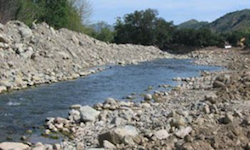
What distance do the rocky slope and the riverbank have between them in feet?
19.5

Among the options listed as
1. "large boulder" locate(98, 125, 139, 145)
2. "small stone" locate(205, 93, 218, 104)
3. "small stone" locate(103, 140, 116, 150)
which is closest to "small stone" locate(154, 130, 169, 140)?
"large boulder" locate(98, 125, 139, 145)

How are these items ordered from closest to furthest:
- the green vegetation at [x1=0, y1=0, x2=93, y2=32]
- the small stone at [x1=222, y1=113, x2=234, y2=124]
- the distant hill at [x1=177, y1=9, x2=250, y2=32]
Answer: the small stone at [x1=222, y1=113, x2=234, y2=124], the green vegetation at [x1=0, y1=0, x2=93, y2=32], the distant hill at [x1=177, y1=9, x2=250, y2=32]

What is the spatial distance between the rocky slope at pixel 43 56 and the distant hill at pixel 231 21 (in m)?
86.8

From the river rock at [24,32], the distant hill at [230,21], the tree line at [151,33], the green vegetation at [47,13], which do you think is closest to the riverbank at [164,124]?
Result: the river rock at [24,32]

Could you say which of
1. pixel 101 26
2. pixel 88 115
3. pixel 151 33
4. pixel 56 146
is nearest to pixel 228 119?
pixel 56 146

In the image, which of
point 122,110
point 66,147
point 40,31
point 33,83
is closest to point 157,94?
point 122,110

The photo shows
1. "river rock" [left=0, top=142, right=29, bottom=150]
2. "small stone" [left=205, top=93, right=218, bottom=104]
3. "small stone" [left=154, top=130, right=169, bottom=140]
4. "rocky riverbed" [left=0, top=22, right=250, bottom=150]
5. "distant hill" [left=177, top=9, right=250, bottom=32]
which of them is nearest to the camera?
"rocky riverbed" [left=0, top=22, right=250, bottom=150]

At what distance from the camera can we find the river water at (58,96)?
10.2m

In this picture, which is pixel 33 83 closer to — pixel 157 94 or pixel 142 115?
pixel 157 94

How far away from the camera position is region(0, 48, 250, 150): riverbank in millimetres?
6727

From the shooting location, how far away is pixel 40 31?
27328 mm

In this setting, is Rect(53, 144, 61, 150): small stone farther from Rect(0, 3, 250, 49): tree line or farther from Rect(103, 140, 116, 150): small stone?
Rect(0, 3, 250, 49): tree line

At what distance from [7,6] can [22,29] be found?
37.0ft

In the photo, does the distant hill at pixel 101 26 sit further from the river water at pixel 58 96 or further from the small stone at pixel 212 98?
the small stone at pixel 212 98
